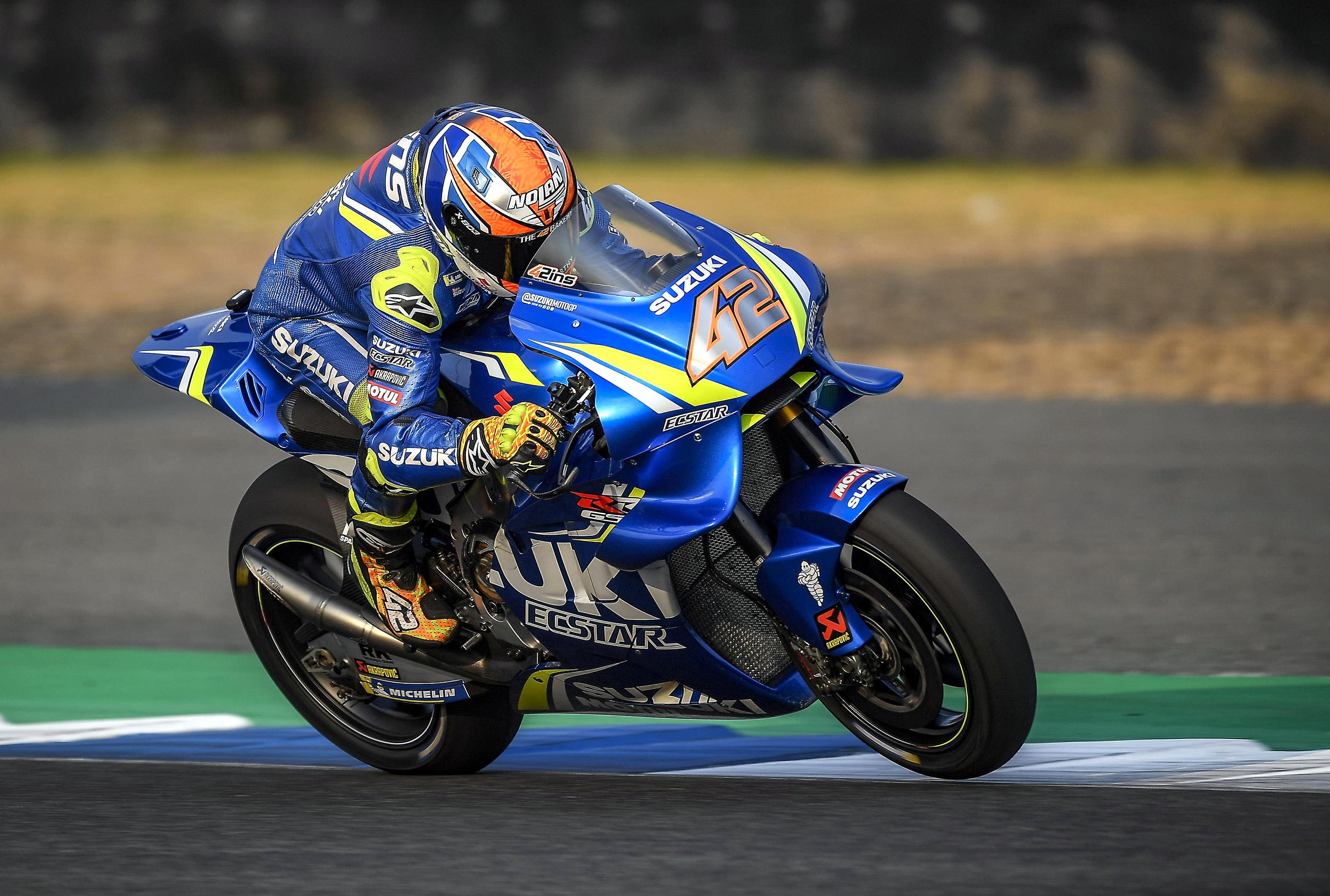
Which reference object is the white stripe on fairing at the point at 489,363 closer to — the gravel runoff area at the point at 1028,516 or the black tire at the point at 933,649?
the black tire at the point at 933,649

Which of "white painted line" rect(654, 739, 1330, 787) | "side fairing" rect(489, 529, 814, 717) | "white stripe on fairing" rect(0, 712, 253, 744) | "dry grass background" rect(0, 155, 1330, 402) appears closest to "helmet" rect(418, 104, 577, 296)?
"side fairing" rect(489, 529, 814, 717)

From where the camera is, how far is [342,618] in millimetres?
4793

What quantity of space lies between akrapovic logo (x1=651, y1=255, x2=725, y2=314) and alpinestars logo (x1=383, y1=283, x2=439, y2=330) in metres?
0.55

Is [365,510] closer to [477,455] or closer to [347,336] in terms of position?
[347,336]

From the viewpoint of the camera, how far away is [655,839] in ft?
12.9

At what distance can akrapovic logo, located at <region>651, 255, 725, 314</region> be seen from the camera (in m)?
4.07

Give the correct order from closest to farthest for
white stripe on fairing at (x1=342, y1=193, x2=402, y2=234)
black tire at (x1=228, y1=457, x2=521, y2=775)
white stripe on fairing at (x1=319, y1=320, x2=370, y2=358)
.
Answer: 1. white stripe on fairing at (x1=342, y1=193, x2=402, y2=234)
2. white stripe on fairing at (x1=319, y1=320, x2=370, y2=358)
3. black tire at (x1=228, y1=457, x2=521, y2=775)

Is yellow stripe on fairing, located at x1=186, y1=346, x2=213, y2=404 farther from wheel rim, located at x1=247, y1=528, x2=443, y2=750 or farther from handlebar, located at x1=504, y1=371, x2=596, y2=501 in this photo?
handlebar, located at x1=504, y1=371, x2=596, y2=501

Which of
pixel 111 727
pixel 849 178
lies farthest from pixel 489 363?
pixel 849 178

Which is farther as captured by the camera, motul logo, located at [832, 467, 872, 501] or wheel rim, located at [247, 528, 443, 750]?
wheel rim, located at [247, 528, 443, 750]

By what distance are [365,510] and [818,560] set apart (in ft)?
4.01

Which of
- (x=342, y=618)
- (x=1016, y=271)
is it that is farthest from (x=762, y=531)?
(x=1016, y=271)

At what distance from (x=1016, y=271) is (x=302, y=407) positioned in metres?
11.5

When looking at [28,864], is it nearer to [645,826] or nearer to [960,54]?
[645,826]
